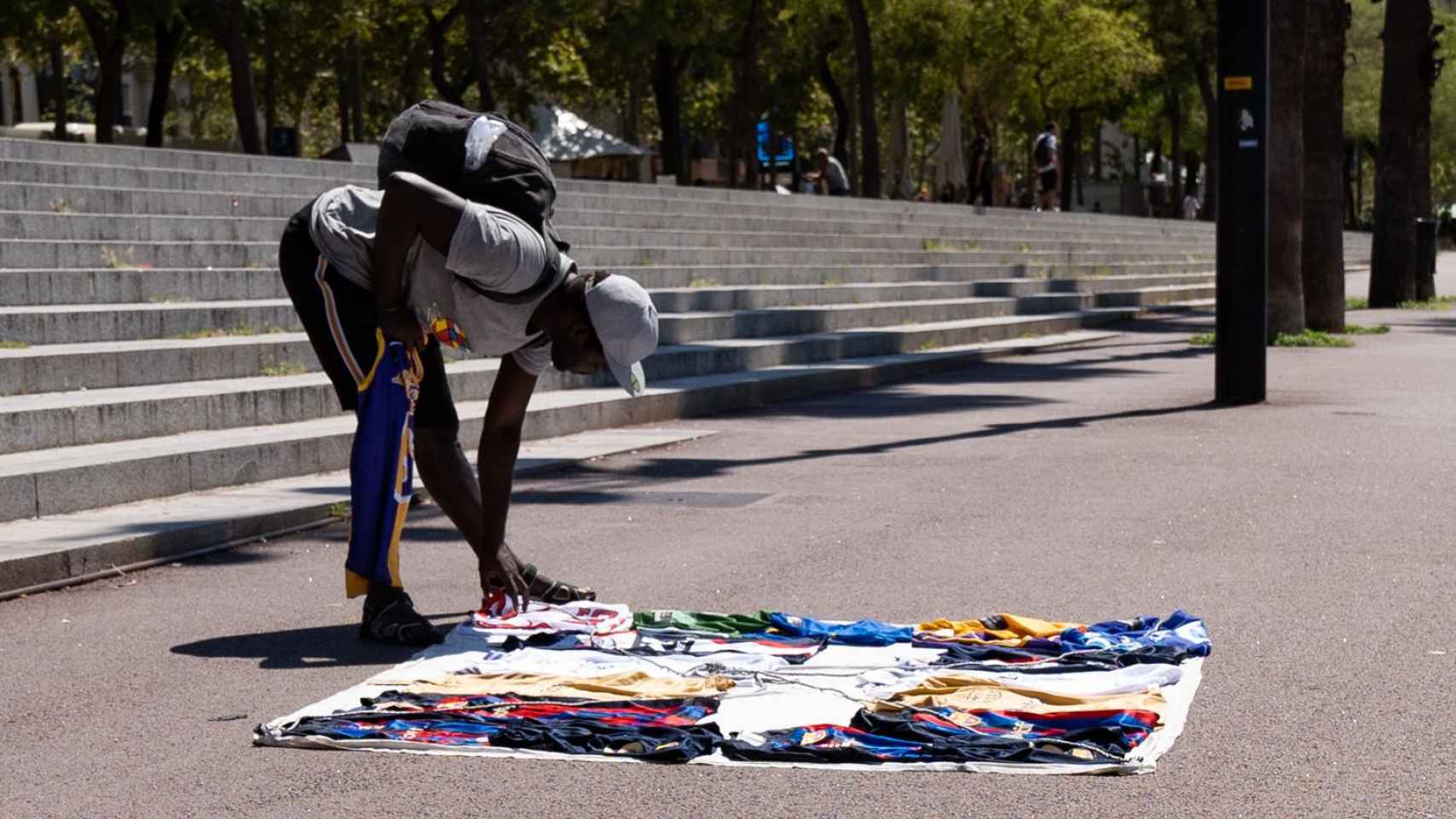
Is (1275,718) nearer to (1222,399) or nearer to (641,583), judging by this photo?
(641,583)

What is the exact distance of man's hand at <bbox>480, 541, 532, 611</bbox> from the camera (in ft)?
19.4

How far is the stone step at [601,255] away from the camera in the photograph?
11594mm

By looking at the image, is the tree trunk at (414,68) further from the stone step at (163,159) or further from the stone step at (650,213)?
the stone step at (163,159)

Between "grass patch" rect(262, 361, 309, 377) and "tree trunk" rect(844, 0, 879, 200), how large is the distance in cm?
2677

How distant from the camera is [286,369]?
1116cm

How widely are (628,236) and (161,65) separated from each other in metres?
18.4

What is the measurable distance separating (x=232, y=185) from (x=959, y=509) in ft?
28.4

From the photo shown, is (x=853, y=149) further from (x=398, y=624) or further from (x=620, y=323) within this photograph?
(x=620, y=323)

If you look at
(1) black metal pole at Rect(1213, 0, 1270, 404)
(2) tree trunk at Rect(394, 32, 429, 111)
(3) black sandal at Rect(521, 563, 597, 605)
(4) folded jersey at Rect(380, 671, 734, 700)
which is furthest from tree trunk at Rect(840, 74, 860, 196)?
(4) folded jersey at Rect(380, 671, 734, 700)

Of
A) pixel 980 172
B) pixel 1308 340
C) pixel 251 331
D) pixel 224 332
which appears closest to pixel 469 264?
pixel 224 332

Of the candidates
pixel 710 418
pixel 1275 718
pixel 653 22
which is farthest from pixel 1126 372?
pixel 653 22

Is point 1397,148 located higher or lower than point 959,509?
higher

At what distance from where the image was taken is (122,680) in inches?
209

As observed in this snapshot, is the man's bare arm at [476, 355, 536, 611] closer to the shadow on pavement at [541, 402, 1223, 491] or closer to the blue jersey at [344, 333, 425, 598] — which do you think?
the blue jersey at [344, 333, 425, 598]
